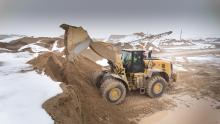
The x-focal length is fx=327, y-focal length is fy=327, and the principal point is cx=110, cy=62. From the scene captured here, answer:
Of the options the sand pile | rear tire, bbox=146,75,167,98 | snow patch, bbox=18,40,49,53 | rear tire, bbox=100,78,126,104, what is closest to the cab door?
rear tire, bbox=146,75,167,98

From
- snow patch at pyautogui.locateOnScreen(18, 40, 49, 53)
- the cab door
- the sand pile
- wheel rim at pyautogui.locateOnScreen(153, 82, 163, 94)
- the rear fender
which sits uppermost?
the sand pile

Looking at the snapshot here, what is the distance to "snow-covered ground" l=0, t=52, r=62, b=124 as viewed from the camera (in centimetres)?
229

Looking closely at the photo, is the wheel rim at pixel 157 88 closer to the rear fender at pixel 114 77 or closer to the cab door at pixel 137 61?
the cab door at pixel 137 61

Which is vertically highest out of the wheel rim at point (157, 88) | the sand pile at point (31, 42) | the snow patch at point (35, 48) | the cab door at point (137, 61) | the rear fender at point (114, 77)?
the sand pile at point (31, 42)

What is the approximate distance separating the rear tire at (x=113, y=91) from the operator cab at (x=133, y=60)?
310mm

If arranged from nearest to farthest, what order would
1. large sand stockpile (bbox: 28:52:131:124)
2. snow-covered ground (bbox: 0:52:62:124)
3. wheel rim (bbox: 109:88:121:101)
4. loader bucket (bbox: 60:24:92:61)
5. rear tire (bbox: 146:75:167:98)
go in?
1. snow-covered ground (bbox: 0:52:62:124)
2. large sand stockpile (bbox: 28:52:131:124)
3. loader bucket (bbox: 60:24:92:61)
4. wheel rim (bbox: 109:88:121:101)
5. rear tire (bbox: 146:75:167:98)

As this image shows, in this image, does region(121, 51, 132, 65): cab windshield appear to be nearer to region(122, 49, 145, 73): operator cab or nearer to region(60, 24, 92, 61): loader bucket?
region(122, 49, 145, 73): operator cab

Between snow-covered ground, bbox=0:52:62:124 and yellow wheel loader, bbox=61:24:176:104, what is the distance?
58cm

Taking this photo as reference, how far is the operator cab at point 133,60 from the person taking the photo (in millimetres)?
4023

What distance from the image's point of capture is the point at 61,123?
2.32m

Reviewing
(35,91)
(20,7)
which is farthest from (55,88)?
(20,7)

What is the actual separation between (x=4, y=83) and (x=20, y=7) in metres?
0.97

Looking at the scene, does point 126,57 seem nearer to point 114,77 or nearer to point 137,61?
point 137,61

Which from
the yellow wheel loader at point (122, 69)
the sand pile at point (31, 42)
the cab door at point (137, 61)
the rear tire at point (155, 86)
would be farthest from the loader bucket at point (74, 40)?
the rear tire at point (155, 86)
